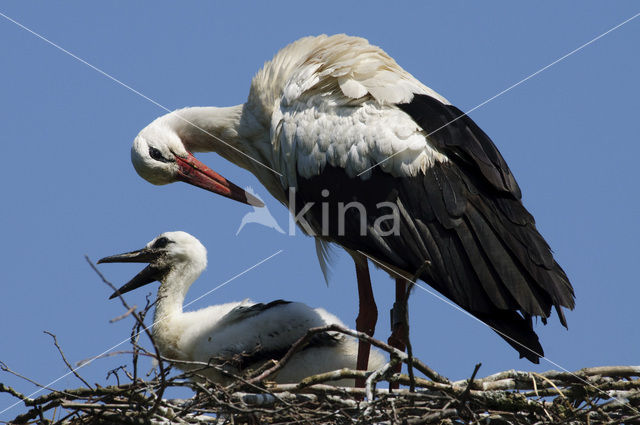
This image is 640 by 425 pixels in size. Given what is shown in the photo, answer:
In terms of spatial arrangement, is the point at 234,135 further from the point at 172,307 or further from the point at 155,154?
the point at 172,307

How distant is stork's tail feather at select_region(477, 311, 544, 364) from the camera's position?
5.05 meters

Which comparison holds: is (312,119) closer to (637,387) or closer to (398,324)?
(398,324)

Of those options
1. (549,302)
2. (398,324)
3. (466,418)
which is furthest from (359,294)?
(466,418)

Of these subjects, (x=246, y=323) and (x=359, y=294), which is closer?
(x=246, y=323)

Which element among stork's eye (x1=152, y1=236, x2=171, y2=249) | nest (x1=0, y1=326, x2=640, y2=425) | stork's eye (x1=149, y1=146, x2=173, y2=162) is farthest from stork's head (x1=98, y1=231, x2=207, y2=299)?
nest (x1=0, y1=326, x2=640, y2=425)

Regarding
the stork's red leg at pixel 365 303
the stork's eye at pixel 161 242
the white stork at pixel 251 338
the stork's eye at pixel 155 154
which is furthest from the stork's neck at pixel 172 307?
the stork's red leg at pixel 365 303

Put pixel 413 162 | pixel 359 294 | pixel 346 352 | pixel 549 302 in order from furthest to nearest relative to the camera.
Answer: pixel 359 294, pixel 346 352, pixel 413 162, pixel 549 302

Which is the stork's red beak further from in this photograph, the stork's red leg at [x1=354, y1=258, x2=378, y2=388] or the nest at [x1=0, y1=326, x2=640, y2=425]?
the nest at [x1=0, y1=326, x2=640, y2=425]

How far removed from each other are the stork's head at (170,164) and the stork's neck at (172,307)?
558mm

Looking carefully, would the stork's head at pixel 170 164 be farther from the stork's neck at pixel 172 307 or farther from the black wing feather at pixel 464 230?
the black wing feather at pixel 464 230

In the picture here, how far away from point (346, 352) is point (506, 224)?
1299 millimetres

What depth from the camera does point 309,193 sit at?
607 centimetres

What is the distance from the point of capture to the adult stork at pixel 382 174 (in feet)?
17.4

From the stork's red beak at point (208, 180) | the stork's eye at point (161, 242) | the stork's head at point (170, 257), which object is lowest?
the stork's head at point (170, 257)
